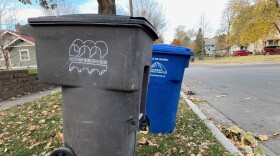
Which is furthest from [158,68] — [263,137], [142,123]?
[263,137]

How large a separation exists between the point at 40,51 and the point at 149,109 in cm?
202

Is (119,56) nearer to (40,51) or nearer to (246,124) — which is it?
(40,51)

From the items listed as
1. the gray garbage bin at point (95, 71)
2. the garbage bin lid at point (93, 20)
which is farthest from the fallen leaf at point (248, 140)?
the garbage bin lid at point (93, 20)

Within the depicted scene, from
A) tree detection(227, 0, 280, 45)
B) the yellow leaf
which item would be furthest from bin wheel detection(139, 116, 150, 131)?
tree detection(227, 0, 280, 45)

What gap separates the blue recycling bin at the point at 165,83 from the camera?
11.7ft

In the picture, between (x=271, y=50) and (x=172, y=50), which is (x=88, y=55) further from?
(x=271, y=50)

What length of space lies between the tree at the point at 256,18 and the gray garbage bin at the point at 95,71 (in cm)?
3129

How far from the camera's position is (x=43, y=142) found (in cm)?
361

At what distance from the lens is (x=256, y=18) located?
29562 millimetres

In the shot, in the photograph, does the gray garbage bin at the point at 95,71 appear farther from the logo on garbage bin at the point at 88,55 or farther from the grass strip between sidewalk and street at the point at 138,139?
the grass strip between sidewalk and street at the point at 138,139

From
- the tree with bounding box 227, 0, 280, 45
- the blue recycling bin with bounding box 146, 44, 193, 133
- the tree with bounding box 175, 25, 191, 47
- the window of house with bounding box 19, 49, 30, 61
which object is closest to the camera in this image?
the blue recycling bin with bounding box 146, 44, 193, 133

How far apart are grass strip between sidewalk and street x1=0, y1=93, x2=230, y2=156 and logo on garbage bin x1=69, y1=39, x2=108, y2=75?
1.58 meters

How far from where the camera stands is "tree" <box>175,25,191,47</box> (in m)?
82.6

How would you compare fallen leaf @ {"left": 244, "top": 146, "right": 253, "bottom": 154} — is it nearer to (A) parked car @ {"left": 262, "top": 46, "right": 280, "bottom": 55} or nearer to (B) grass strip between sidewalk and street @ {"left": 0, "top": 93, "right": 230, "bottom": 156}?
(B) grass strip between sidewalk and street @ {"left": 0, "top": 93, "right": 230, "bottom": 156}
